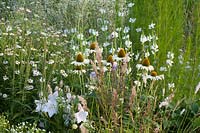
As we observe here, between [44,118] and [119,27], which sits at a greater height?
A: [119,27]

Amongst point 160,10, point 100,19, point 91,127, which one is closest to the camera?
point 91,127

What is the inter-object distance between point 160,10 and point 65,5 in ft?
5.44

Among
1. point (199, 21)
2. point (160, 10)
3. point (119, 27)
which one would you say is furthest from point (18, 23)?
point (199, 21)

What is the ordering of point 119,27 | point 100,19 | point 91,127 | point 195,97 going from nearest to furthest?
point 91,127, point 195,97, point 119,27, point 100,19

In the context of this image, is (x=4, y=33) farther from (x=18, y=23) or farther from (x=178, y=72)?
(x=178, y=72)

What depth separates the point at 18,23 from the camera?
15.4 ft

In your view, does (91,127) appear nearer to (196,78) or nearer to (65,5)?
(196,78)

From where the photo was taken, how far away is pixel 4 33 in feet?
13.2

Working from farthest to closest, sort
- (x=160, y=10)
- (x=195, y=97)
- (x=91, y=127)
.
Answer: (x=160, y=10)
(x=195, y=97)
(x=91, y=127)

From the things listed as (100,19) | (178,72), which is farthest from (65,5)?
(178,72)

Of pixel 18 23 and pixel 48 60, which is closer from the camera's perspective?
pixel 48 60

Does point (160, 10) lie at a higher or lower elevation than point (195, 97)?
higher

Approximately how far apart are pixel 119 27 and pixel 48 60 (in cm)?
83

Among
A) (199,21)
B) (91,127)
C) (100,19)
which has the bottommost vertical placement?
(91,127)
